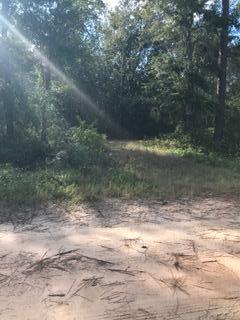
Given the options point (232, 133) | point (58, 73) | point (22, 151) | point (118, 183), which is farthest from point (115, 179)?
point (58, 73)

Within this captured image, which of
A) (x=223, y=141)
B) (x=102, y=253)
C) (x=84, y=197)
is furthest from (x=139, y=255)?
(x=223, y=141)

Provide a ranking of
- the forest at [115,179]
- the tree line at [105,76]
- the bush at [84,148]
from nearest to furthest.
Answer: the forest at [115,179], the bush at [84,148], the tree line at [105,76]

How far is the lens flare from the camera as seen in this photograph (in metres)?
17.3

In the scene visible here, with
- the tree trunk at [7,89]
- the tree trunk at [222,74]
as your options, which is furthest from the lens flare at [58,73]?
the tree trunk at [222,74]

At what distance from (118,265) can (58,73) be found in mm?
19622

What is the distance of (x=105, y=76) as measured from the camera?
32.8m

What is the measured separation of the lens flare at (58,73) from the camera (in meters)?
17.3

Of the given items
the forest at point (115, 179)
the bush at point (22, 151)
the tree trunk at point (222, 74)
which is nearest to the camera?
the forest at point (115, 179)

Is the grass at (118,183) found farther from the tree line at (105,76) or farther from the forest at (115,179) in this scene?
the tree line at (105,76)

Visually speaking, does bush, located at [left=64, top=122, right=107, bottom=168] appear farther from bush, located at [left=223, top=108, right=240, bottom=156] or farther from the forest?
bush, located at [left=223, top=108, right=240, bottom=156]

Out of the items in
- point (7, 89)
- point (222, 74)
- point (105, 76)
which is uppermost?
point (105, 76)

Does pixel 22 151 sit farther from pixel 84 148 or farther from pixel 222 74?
pixel 222 74

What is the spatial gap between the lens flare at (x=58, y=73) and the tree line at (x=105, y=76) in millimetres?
35

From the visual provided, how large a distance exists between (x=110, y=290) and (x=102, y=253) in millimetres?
843
